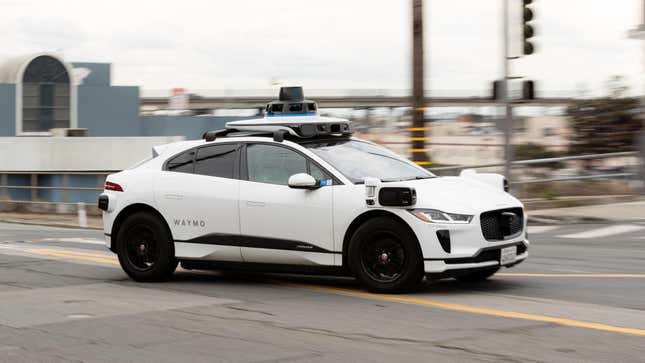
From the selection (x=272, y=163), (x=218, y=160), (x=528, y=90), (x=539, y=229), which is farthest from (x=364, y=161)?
(x=528, y=90)

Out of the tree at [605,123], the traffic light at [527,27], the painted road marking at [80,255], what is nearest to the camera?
the painted road marking at [80,255]

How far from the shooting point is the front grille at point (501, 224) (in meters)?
9.21

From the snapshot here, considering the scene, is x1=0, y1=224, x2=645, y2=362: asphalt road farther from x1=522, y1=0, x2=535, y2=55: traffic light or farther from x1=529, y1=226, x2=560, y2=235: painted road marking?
x1=522, y1=0, x2=535, y2=55: traffic light

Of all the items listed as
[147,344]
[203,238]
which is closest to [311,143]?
[203,238]

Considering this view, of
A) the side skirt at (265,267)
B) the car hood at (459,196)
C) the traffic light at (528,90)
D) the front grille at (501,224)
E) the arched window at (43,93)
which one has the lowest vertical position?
the side skirt at (265,267)

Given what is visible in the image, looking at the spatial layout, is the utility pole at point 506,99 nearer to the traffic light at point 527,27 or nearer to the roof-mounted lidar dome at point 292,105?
the traffic light at point 527,27

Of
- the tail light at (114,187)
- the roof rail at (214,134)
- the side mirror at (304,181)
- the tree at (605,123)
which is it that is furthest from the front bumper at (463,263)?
the tree at (605,123)

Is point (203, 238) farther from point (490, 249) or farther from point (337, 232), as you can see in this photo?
point (490, 249)

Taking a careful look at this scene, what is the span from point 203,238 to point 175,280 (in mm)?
852

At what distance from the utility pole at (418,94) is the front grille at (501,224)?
45.8 ft

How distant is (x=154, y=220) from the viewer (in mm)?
10719

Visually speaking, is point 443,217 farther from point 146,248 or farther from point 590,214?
point 590,214

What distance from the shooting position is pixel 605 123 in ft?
92.0

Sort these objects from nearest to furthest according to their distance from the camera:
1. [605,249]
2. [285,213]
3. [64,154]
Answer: [285,213] < [605,249] < [64,154]
